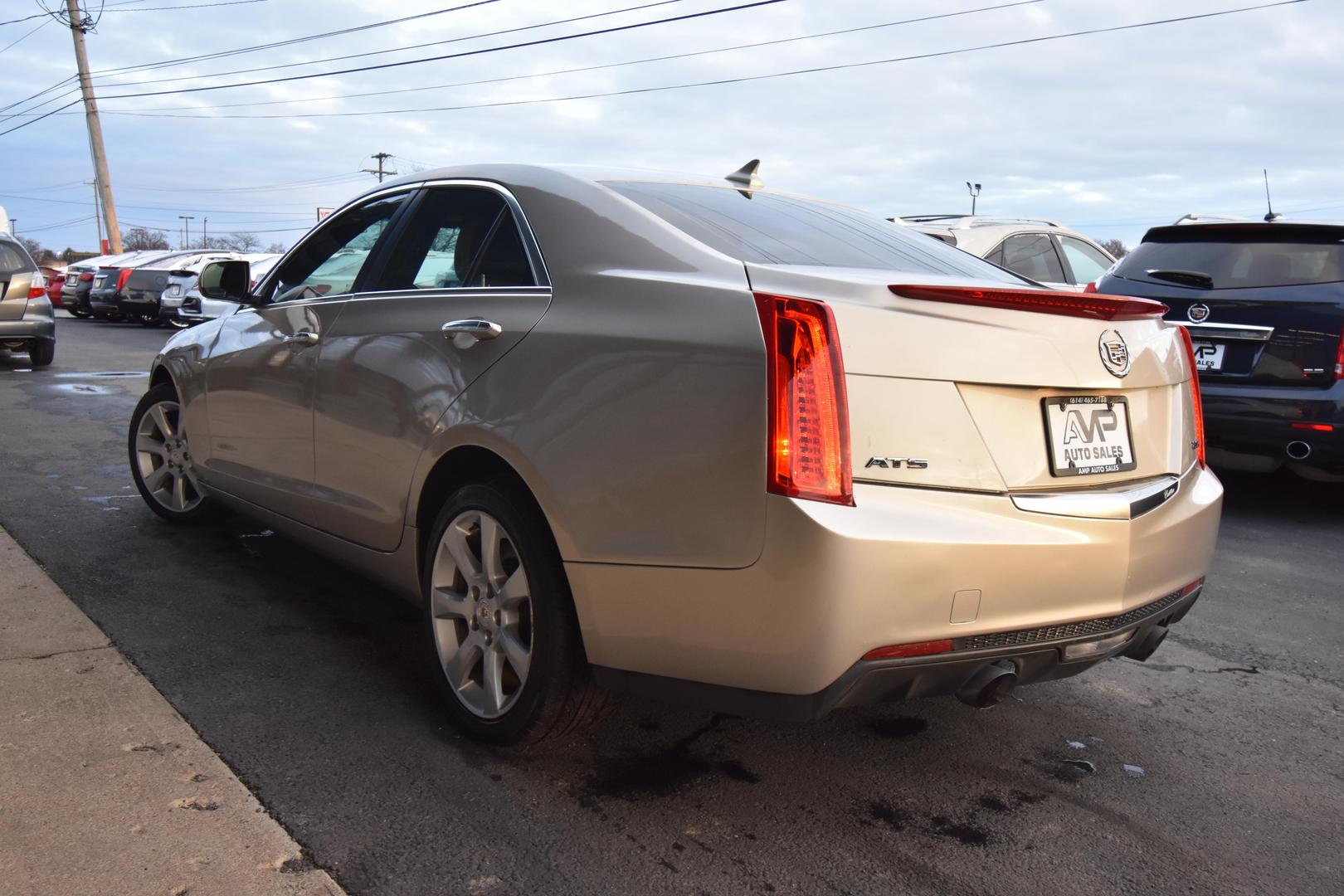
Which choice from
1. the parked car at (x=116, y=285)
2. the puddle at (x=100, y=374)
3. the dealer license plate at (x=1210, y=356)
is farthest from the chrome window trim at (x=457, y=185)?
the parked car at (x=116, y=285)

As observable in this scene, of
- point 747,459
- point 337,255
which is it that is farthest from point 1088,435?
point 337,255

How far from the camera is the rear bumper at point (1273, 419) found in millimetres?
5758

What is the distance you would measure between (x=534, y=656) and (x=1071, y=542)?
1.31 metres

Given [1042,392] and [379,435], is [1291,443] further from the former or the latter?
[379,435]

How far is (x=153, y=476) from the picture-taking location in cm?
534

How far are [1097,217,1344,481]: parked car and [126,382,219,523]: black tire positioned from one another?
5.12 meters

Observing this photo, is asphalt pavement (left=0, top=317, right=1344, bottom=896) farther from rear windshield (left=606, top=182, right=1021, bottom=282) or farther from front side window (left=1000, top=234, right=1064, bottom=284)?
front side window (left=1000, top=234, right=1064, bottom=284)

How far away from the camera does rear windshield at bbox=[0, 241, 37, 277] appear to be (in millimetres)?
12898

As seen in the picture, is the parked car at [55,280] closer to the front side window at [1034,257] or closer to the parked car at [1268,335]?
the front side window at [1034,257]

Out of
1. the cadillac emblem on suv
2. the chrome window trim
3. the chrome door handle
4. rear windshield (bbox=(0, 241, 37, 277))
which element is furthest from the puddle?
the cadillac emblem on suv

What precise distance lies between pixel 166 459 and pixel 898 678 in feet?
13.3

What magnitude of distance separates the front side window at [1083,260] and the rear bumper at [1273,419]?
3.86 m

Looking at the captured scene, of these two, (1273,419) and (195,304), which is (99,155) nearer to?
(195,304)

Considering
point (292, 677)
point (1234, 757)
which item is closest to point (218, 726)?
point (292, 677)
